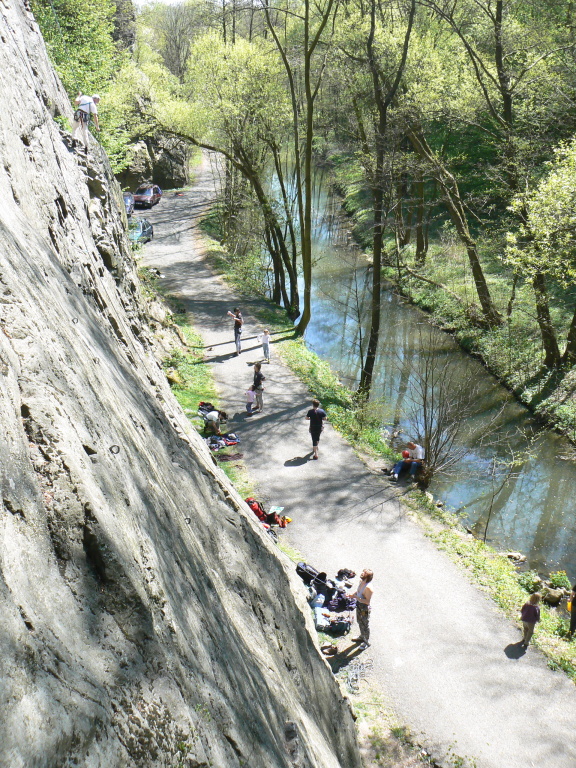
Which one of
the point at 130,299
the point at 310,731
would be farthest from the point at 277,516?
the point at 310,731

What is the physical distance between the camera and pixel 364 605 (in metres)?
9.24

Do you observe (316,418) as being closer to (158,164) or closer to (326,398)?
(326,398)

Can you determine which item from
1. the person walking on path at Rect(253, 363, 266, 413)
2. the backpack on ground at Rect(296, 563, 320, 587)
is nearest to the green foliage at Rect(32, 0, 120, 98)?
the person walking on path at Rect(253, 363, 266, 413)

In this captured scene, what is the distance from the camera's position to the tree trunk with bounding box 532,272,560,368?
752 inches

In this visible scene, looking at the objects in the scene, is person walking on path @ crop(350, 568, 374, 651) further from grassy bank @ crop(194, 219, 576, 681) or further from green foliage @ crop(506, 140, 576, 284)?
green foliage @ crop(506, 140, 576, 284)

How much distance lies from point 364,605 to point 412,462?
548 centimetres

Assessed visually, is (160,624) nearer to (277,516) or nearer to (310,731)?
(310,731)

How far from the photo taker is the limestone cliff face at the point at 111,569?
2.52 meters

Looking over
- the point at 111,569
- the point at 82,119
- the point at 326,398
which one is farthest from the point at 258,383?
the point at 111,569

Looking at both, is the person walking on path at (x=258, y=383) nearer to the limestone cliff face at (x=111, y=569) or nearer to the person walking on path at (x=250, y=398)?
the person walking on path at (x=250, y=398)

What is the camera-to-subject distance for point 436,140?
34969 millimetres

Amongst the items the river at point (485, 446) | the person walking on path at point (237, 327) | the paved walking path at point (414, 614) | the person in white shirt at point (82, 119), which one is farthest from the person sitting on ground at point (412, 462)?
the person in white shirt at point (82, 119)

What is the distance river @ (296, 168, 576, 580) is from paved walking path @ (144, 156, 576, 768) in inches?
122

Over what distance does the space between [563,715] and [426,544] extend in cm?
392
